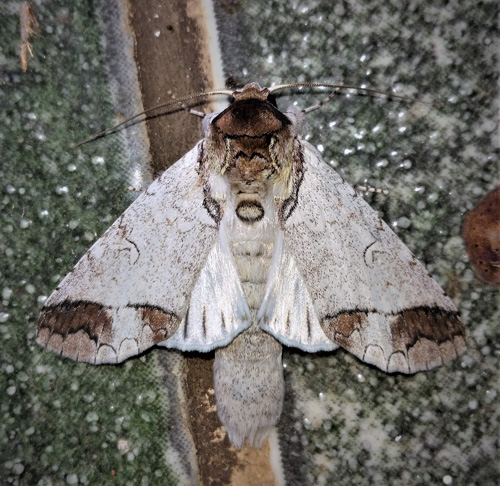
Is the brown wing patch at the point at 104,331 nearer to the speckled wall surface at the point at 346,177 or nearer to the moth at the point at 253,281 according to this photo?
the moth at the point at 253,281

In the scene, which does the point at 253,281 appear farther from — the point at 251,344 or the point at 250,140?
the point at 250,140

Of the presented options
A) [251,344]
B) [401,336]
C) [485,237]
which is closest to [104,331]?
[251,344]

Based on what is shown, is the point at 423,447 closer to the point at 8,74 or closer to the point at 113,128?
the point at 113,128

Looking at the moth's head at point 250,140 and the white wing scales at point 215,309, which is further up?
the moth's head at point 250,140

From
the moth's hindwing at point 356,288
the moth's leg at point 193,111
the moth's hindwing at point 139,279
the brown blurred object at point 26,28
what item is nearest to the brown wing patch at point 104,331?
the moth's hindwing at point 139,279

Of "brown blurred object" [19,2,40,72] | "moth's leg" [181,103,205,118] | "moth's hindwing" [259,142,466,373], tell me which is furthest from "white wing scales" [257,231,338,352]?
"brown blurred object" [19,2,40,72]

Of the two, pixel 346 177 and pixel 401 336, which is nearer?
pixel 401 336

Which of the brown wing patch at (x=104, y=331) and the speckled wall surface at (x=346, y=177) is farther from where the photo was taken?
the speckled wall surface at (x=346, y=177)

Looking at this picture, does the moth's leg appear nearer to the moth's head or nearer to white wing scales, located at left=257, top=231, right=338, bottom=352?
the moth's head
